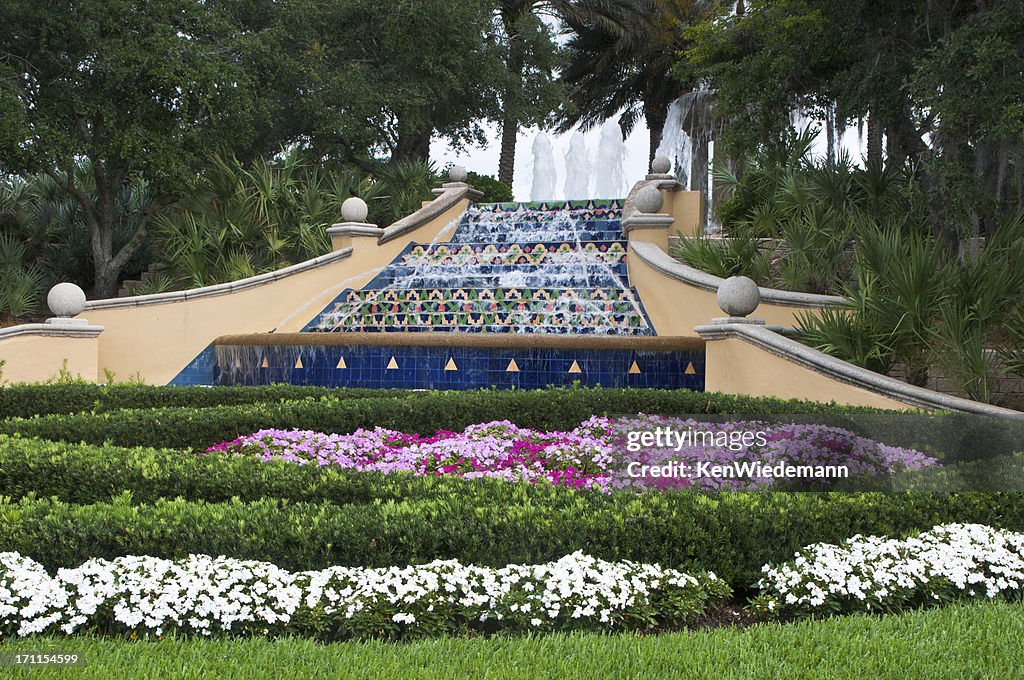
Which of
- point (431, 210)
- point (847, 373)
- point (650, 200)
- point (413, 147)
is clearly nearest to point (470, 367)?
point (847, 373)

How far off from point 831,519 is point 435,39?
16375 millimetres

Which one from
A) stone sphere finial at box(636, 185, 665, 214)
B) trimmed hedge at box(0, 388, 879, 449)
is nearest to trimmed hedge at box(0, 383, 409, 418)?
trimmed hedge at box(0, 388, 879, 449)

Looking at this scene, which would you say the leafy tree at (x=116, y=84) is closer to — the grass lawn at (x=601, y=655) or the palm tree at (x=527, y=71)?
the palm tree at (x=527, y=71)

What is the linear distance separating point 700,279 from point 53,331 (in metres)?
7.76

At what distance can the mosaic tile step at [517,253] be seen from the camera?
1495cm

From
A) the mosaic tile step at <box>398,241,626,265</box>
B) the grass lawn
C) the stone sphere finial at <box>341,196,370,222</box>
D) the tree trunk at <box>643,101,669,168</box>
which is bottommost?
the grass lawn

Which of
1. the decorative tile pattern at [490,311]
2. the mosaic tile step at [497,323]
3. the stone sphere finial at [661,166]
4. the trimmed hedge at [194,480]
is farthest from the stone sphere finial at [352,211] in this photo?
the trimmed hedge at [194,480]

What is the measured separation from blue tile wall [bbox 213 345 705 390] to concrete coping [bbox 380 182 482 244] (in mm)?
4173

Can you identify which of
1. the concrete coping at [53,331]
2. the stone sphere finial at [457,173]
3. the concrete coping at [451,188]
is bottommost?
the concrete coping at [53,331]

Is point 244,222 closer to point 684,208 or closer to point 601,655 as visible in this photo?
point 684,208

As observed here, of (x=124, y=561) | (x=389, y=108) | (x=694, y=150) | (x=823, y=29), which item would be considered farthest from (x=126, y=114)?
(x=694, y=150)

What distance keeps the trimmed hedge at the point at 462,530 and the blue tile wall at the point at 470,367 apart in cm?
613

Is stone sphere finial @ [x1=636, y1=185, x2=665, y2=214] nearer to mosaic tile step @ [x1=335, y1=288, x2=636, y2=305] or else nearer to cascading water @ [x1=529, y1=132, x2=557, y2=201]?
mosaic tile step @ [x1=335, y1=288, x2=636, y2=305]

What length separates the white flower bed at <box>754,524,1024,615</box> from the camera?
4.08m
